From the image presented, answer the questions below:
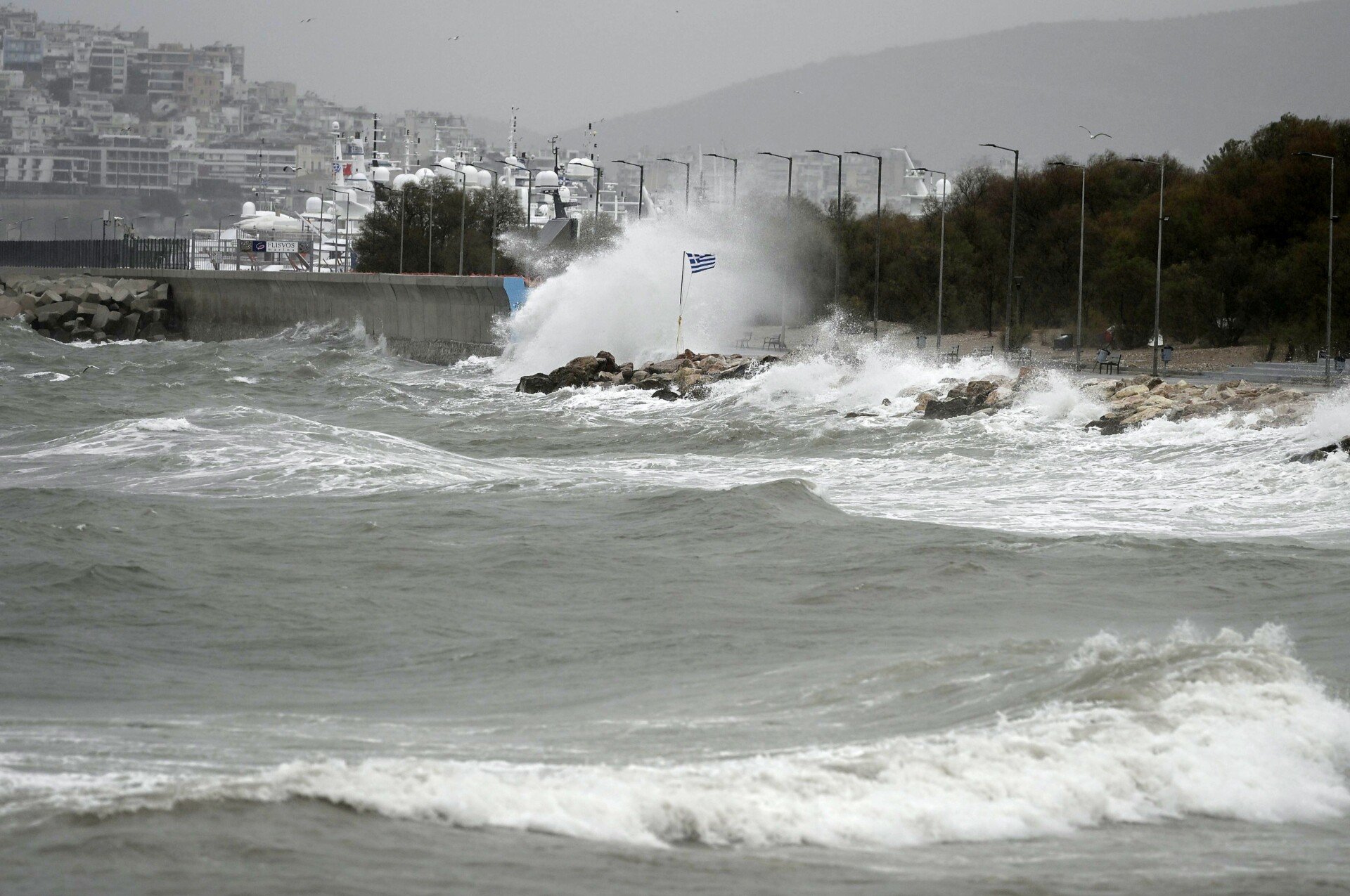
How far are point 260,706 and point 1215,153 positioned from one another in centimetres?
6188

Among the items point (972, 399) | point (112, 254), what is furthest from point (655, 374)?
point (112, 254)

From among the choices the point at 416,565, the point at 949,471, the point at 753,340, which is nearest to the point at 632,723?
the point at 416,565

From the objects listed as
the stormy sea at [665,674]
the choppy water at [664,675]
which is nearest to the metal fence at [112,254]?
the stormy sea at [665,674]

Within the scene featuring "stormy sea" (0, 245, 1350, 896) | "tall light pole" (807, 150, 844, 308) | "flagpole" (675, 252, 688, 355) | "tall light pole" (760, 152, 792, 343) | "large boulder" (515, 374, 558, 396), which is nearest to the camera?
"stormy sea" (0, 245, 1350, 896)

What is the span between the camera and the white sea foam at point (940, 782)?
6.17 meters

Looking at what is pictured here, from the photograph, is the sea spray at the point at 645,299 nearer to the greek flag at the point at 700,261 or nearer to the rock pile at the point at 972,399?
the greek flag at the point at 700,261

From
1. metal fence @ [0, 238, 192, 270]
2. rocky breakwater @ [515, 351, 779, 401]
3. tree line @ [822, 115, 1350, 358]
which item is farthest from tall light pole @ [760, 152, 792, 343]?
metal fence @ [0, 238, 192, 270]

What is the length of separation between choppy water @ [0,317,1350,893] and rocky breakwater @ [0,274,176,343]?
5032 cm

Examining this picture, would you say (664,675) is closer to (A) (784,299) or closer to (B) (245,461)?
(B) (245,461)

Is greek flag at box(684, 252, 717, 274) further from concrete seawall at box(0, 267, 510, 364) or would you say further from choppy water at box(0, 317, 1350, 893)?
choppy water at box(0, 317, 1350, 893)

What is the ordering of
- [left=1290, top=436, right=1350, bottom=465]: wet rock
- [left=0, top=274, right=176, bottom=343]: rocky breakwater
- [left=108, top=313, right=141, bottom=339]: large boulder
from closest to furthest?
[left=1290, top=436, right=1350, bottom=465]: wet rock → [left=0, top=274, right=176, bottom=343]: rocky breakwater → [left=108, top=313, right=141, bottom=339]: large boulder

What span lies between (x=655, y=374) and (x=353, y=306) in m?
25.2

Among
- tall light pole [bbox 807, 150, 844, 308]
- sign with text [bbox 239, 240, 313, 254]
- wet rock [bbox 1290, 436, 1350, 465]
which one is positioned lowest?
wet rock [bbox 1290, 436, 1350, 465]

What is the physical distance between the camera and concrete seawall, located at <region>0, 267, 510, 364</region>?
53.9 metres
